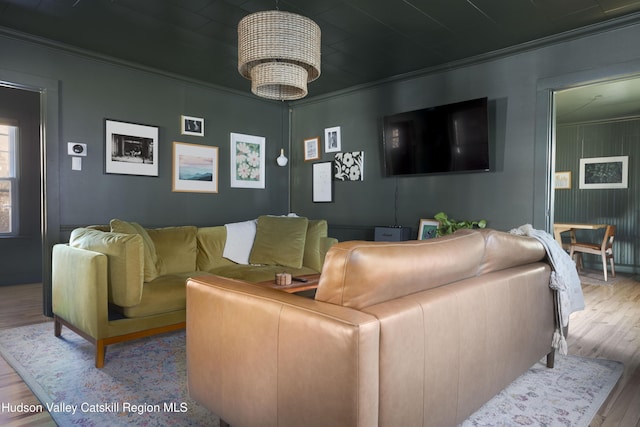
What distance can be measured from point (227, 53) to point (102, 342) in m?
2.79

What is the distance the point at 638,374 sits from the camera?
2.47 m

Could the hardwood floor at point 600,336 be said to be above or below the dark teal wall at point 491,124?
below

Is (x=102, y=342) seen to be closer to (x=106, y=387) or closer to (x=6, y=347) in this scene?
(x=106, y=387)

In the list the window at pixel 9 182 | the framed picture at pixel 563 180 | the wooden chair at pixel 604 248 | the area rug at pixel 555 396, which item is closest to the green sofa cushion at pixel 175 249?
the area rug at pixel 555 396

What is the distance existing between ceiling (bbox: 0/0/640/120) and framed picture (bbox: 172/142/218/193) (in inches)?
36.1

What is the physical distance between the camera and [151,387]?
2229 millimetres

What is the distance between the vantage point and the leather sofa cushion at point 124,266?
259cm

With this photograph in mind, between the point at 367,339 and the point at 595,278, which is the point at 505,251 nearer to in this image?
the point at 367,339

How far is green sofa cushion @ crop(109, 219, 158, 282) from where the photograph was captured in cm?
305

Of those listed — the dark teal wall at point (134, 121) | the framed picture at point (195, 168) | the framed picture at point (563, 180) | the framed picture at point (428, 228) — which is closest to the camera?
the dark teal wall at point (134, 121)

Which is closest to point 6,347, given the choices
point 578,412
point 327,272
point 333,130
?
point 327,272

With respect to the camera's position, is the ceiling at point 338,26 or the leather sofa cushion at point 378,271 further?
the ceiling at point 338,26

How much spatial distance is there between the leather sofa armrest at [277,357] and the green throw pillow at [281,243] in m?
2.23

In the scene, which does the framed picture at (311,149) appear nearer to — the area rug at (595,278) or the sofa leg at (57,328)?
the sofa leg at (57,328)
